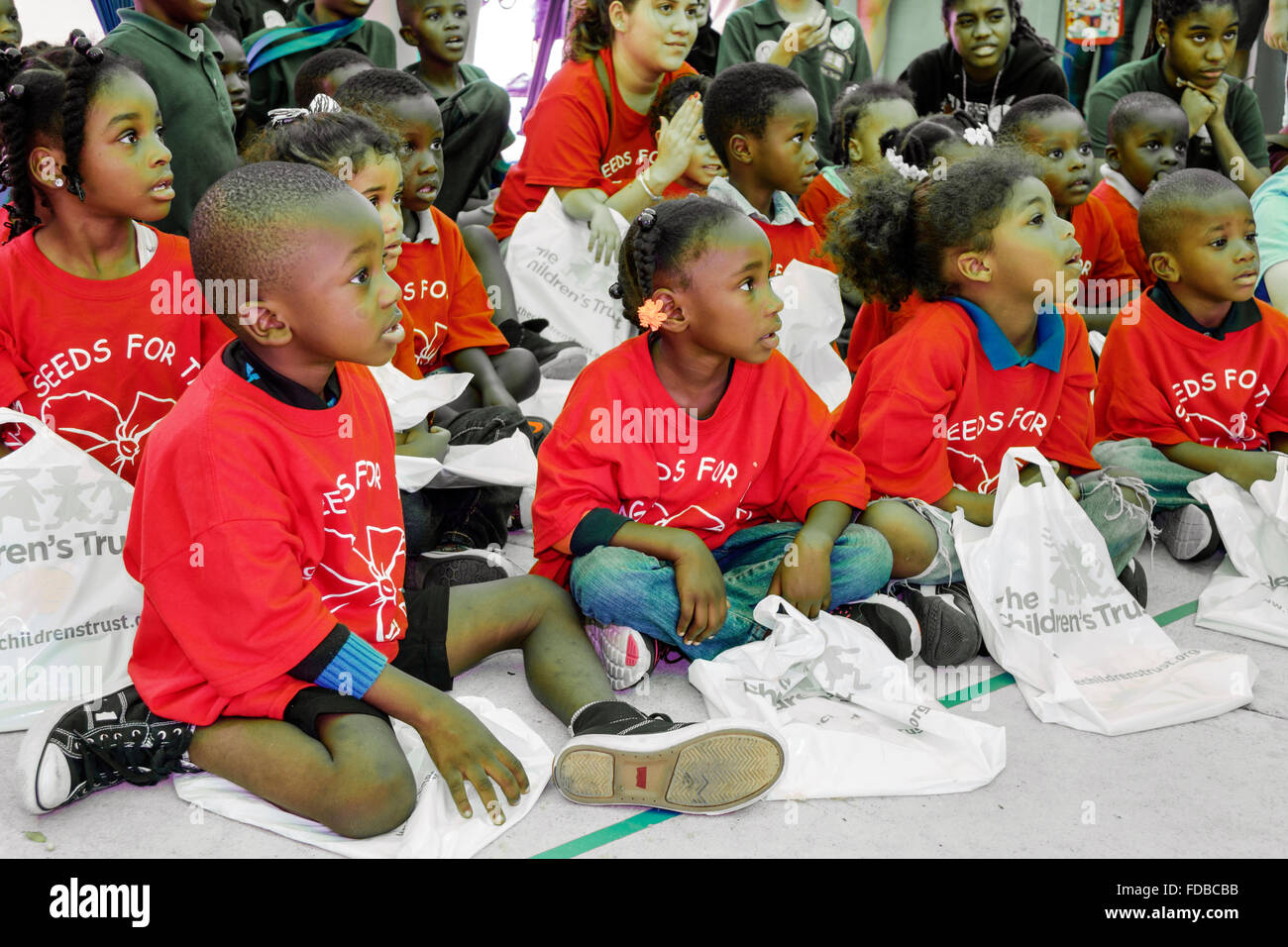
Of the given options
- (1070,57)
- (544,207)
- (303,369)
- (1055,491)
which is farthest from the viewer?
(1070,57)

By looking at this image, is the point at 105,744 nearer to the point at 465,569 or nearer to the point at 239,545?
the point at 239,545

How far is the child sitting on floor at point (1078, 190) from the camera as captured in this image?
3.24 meters

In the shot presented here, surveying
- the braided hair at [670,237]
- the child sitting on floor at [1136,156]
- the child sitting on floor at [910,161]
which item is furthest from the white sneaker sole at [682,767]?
the child sitting on floor at [1136,156]

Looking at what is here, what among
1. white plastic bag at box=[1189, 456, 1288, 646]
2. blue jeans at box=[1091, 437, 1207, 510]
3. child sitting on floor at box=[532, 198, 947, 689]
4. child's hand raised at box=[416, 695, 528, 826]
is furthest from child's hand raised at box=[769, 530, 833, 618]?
blue jeans at box=[1091, 437, 1207, 510]

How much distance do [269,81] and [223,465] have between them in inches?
88.5

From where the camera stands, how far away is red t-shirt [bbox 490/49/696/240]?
3297mm

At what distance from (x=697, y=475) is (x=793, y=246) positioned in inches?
49.8

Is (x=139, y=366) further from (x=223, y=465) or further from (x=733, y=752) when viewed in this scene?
(x=733, y=752)

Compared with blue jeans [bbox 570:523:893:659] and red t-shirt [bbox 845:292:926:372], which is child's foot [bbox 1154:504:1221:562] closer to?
red t-shirt [bbox 845:292:926:372]

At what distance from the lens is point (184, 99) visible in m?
2.51

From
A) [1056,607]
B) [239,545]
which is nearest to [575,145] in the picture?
[1056,607]

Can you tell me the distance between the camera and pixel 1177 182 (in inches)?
106

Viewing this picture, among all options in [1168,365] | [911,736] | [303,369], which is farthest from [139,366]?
[1168,365]

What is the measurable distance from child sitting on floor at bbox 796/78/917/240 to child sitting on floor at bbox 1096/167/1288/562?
3.12 ft
